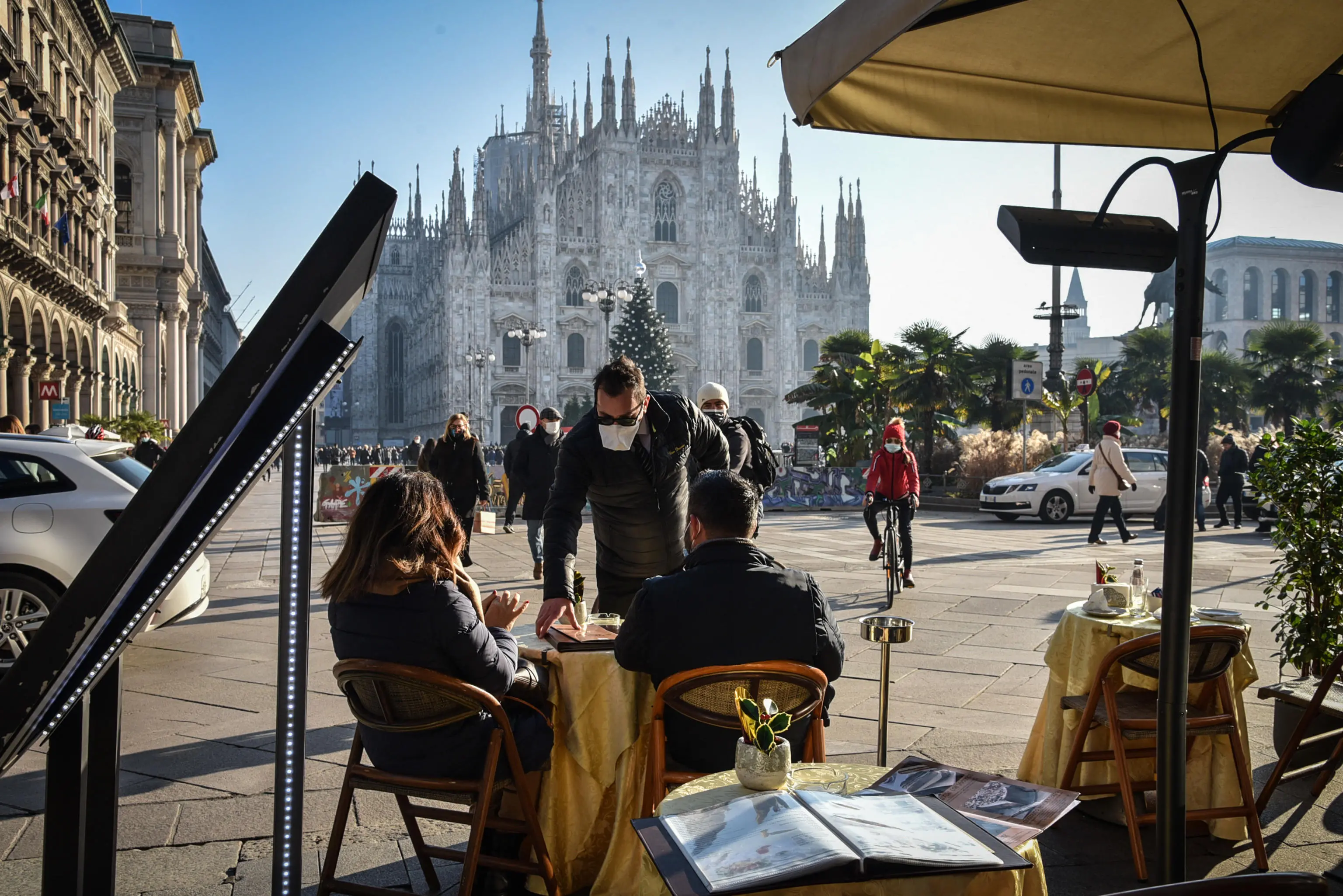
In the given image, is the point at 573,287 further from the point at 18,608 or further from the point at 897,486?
the point at 18,608

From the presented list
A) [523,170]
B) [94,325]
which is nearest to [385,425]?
[523,170]

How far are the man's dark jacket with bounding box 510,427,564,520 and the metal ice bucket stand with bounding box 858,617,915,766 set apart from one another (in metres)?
6.90

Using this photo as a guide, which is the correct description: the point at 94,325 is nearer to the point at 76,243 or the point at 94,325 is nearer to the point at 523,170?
the point at 76,243

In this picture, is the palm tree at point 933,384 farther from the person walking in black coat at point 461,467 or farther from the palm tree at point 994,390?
the person walking in black coat at point 461,467

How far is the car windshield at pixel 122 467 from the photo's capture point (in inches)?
253

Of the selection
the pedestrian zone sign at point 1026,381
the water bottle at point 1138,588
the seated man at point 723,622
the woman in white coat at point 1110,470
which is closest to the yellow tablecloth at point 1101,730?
the water bottle at point 1138,588

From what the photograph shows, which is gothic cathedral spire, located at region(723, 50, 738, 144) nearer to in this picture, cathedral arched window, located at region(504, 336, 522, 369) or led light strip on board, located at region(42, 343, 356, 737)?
cathedral arched window, located at region(504, 336, 522, 369)

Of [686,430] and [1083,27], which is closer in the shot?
[1083,27]

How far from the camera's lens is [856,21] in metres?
2.28

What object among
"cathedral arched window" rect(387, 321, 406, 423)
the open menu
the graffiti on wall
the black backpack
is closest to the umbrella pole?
the open menu

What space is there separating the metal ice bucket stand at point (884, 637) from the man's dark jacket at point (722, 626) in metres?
0.51

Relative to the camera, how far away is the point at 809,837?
1586 millimetres

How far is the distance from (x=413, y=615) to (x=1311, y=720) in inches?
122

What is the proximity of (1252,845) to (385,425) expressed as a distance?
82.6m
